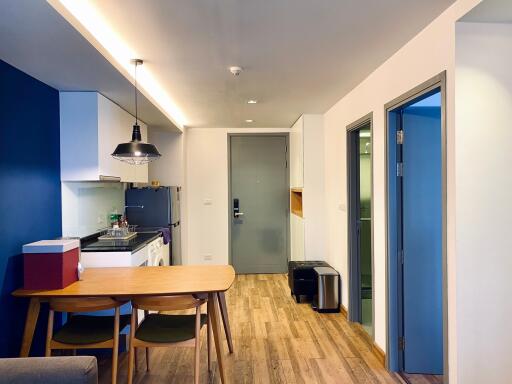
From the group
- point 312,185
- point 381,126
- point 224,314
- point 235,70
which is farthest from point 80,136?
point 312,185

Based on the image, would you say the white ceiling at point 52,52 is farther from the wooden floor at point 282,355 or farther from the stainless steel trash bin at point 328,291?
the stainless steel trash bin at point 328,291

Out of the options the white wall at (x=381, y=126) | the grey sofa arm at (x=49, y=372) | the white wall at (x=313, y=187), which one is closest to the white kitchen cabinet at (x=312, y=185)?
the white wall at (x=313, y=187)

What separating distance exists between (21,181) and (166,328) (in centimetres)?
144

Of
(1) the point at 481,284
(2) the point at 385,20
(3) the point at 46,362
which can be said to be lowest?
(3) the point at 46,362

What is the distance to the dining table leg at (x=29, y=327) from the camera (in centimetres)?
221

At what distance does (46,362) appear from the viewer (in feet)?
4.46

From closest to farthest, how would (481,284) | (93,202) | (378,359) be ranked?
1. (481,284)
2. (378,359)
3. (93,202)

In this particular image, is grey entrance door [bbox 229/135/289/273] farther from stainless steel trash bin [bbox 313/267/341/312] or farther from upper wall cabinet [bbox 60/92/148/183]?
upper wall cabinet [bbox 60/92/148/183]

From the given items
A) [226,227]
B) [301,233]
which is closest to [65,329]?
[301,233]

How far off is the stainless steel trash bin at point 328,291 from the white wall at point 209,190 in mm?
2112

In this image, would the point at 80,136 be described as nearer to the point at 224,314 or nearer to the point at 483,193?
the point at 224,314

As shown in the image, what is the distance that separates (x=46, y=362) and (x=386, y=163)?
94.0 inches

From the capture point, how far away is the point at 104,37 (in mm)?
2320

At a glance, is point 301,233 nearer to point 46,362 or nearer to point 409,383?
point 409,383
